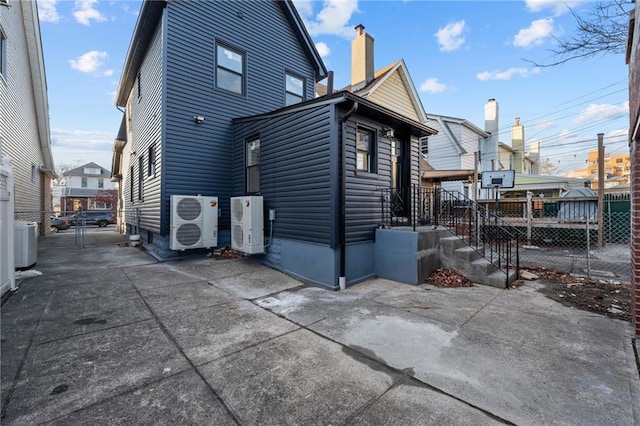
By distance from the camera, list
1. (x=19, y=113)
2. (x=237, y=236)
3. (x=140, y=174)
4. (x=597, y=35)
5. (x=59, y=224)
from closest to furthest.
Answer: (x=597, y=35)
(x=237, y=236)
(x=19, y=113)
(x=140, y=174)
(x=59, y=224)

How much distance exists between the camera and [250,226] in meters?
6.62

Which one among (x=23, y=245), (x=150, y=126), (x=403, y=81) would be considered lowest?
(x=23, y=245)

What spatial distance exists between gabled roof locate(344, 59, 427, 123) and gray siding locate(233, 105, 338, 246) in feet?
20.2

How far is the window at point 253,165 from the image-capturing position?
24.8ft

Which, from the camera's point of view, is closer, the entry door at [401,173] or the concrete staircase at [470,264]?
the concrete staircase at [470,264]

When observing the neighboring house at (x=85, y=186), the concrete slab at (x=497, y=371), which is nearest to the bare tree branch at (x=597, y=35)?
the concrete slab at (x=497, y=371)

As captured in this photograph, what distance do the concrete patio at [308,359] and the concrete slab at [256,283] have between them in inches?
8.1

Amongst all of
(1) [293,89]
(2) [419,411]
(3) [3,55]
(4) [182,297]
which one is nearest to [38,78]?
(3) [3,55]

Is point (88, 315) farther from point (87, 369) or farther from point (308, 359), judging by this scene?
point (308, 359)

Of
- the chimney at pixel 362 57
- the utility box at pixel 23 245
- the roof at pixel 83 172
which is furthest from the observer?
the roof at pixel 83 172

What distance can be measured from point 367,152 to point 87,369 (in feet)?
18.7

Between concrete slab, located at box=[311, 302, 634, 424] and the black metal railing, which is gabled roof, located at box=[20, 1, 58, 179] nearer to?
the black metal railing

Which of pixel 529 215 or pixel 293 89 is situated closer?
pixel 529 215

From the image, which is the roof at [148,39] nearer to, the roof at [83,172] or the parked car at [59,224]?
the parked car at [59,224]
